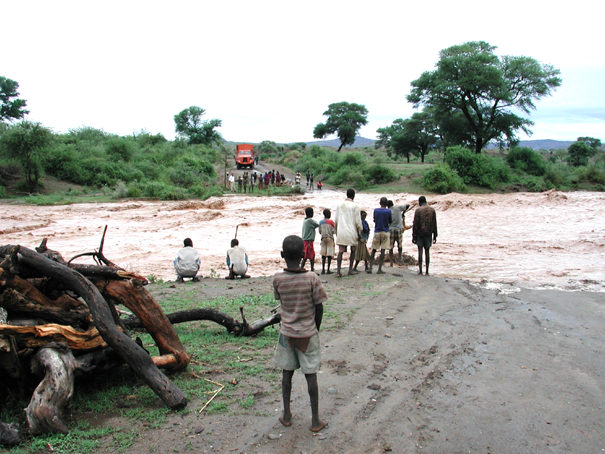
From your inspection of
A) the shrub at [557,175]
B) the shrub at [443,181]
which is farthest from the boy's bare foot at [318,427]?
the shrub at [557,175]

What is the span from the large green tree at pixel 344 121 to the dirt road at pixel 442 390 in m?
70.9

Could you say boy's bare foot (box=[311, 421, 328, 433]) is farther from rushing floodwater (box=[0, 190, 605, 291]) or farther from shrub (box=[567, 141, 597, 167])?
shrub (box=[567, 141, 597, 167])

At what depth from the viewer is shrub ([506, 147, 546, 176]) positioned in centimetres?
3866

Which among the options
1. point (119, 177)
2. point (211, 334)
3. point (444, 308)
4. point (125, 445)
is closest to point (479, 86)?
point (119, 177)

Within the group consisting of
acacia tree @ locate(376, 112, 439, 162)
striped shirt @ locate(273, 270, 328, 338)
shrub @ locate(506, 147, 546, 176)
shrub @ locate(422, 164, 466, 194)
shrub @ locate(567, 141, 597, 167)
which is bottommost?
striped shirt @ locate(273, 270, 328, 338)

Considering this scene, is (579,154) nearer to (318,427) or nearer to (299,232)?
(299,232)

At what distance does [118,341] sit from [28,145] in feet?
105

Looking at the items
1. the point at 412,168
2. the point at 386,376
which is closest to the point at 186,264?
the point at 386,376

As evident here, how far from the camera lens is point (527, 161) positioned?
39.5 metres

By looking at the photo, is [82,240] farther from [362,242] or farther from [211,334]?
[211,334]

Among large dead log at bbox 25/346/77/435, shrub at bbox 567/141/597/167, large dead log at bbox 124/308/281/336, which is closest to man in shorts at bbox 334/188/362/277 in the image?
large dead log at bbox 124/308/281/336

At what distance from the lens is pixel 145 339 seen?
19.4 feet

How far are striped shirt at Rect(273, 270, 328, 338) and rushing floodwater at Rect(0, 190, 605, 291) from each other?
295 inches

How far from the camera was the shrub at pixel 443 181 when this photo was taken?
33281mm
